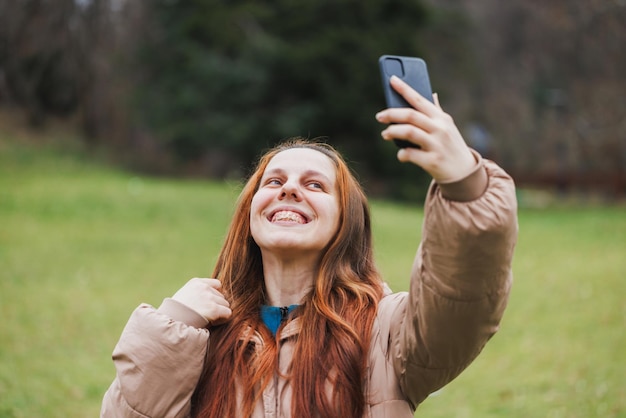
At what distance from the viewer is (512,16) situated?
1377 inches

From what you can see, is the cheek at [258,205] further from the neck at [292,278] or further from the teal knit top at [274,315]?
the teal knit top at [274,315]

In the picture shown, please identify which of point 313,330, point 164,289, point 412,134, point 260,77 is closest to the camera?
point 412,134

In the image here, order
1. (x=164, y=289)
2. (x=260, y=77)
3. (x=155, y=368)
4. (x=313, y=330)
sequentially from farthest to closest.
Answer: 1. (x=260, y=77)
2. (x=164, y=289)
3. (x=313, y=330)
4. (x=155, y=368)

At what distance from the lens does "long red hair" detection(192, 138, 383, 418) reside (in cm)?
202

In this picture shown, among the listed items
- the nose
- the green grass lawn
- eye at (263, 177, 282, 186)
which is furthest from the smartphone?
the green grass lawn

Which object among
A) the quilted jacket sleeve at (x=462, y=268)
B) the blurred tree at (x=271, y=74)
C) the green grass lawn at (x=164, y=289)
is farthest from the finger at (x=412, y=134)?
the blurred tree at (x=271, y=74)

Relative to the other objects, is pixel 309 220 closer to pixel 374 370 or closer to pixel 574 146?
pixel 374 370

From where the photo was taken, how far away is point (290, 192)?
2.29m

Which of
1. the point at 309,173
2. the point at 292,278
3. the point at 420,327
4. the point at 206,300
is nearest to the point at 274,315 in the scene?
the point at 292,278

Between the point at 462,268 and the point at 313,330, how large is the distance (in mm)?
608

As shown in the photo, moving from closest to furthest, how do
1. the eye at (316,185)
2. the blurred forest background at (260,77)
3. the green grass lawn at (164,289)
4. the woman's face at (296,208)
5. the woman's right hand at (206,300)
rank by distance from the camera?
the woman's right hand at (206,300) → the woman's face at (296,208) → the eye at (316,185) → the green grass lawn at (164,289) → the blurred forest background at (260,77)

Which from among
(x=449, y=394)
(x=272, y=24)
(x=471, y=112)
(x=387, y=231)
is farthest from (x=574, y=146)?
(x=449, y=394)

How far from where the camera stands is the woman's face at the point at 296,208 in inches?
88.3

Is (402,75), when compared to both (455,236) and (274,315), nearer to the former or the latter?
(455,236)
